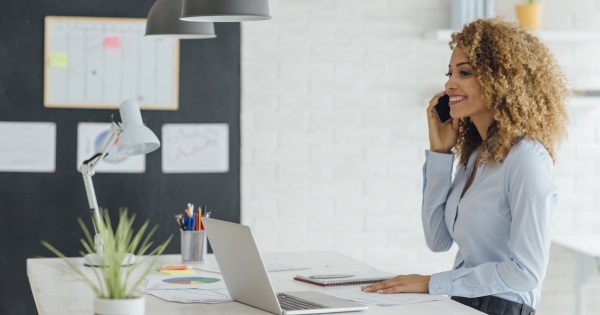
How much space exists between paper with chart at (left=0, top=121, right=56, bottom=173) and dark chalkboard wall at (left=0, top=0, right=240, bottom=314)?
29 mm

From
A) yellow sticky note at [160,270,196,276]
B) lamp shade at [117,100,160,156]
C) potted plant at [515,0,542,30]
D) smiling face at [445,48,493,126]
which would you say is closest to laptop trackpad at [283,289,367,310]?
yellow sticky note at [160,270,196,276]

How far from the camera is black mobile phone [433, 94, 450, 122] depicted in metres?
2.71

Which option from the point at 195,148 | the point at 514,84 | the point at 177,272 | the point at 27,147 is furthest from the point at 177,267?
the point at 27,147

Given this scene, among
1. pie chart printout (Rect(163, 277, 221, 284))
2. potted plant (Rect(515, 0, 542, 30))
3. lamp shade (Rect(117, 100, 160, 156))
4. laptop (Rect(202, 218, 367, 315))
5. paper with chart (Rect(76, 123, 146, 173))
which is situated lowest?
pie chart printout (Rect(163, 277, 221, 284))

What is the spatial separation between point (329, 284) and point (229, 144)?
6.08ft

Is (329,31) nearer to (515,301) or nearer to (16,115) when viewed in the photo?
(16,115)

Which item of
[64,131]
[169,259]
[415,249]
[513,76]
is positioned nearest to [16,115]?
[64,131]

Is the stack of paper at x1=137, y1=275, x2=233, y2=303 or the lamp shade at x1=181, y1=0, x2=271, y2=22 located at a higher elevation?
the lamp shade at x1=181, y1=0, x2=271, y2=22

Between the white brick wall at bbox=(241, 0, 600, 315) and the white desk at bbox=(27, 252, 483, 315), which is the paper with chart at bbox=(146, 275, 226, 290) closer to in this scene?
the white desk at bbox=(27, 252, 483, 315)

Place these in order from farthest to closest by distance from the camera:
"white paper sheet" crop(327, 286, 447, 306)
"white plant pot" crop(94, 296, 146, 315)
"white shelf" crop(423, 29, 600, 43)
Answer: "white shelf" crop(423, 29, 600, 43), "white paper sheet" crop(327, 286, 447, 306), "white plant pot" crop(94, 296, 146, 315)

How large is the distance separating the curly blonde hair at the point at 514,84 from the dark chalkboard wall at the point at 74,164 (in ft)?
6.05

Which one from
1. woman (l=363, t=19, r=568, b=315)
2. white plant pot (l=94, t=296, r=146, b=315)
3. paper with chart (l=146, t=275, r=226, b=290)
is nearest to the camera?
white plant pot (l=94, t=296, r=146, b=315)

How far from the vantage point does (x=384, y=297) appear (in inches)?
87.7

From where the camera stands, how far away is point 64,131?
405 cm
